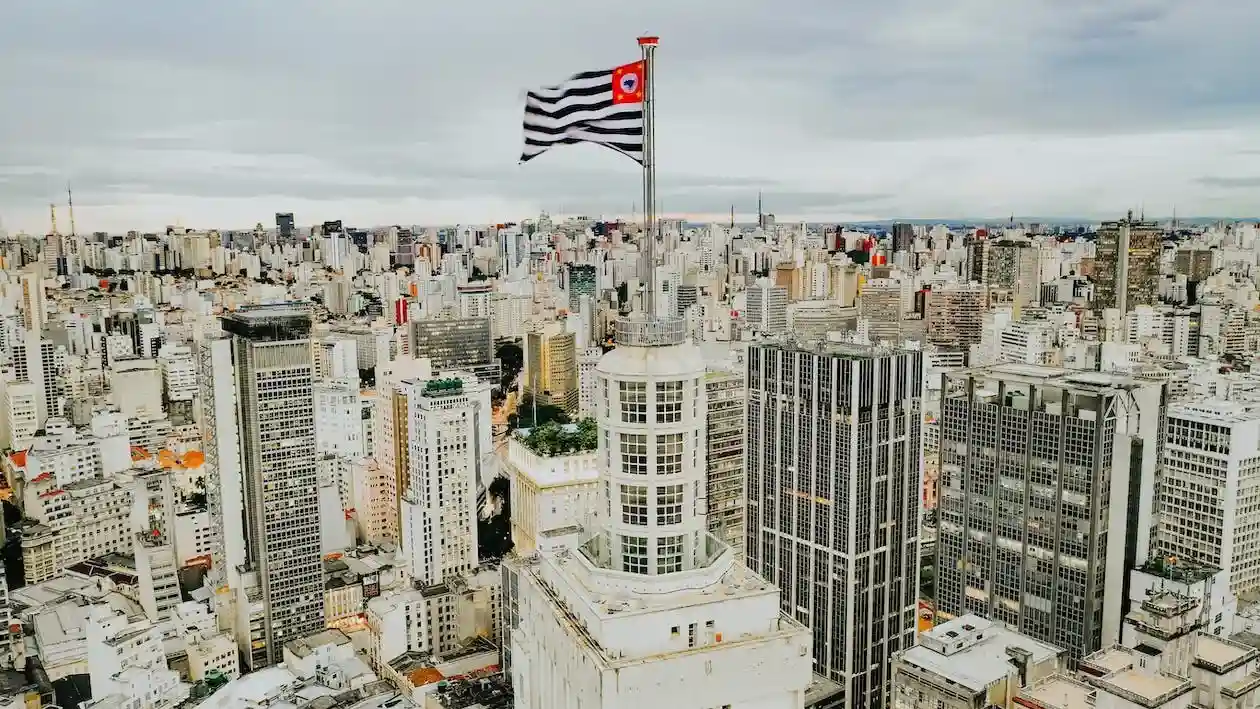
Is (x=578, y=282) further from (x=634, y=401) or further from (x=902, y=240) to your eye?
(x=634, y=401)

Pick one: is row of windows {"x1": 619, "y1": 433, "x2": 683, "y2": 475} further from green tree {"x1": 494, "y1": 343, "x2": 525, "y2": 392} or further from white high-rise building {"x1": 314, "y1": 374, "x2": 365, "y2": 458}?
green tree {"x1": 494, "y1": 343, "x2": 525, "y2": 392}

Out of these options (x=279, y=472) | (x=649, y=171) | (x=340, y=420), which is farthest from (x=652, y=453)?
(x=340, y=420)

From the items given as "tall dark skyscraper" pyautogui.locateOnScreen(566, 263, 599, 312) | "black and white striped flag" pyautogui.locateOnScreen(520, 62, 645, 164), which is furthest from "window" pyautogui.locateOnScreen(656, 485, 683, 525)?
"tall dark skyscraper" pyautogui.locateOnScreen(566, 263, 599, 312)

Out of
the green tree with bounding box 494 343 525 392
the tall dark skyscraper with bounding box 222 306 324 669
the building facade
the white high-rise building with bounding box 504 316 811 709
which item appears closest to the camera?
the white high-rise building with bounding box 504 316 811 709

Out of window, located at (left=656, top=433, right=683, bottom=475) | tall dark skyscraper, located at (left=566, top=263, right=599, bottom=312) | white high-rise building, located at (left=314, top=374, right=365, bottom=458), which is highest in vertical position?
window, located at (left=656, top=433, right=683, bottom=475)

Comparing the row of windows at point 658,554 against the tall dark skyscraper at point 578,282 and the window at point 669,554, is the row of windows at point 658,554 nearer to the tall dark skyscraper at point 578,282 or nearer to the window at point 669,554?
the window at point 669,554

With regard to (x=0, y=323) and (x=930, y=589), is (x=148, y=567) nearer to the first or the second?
(x=0, y=323)

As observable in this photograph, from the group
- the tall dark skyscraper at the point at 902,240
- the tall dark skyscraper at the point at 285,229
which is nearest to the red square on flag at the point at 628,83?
the tall dark skyscraper at the point at 285,229
